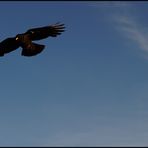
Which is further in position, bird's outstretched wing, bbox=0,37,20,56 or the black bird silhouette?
bird's outstretched wing, bbox=0,37,20,56

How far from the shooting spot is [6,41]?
61.1 ft

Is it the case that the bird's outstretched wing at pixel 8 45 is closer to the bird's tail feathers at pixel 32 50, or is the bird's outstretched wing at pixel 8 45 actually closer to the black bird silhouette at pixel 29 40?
the black bird silhouette at pixel 29 40

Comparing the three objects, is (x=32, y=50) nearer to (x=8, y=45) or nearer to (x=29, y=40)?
(x=29, y=40)

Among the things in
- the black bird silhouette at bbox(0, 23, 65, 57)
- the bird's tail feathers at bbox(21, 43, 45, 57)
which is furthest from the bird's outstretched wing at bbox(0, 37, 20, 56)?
the bird's tail feathers at bbox(21, 43, 45, 57)

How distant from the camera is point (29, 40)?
56.9 feet

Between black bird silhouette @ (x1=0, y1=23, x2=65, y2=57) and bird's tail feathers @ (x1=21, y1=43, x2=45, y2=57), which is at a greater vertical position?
black bird silhouette @ (x1=0, y1=23, x2=65, y2=57)

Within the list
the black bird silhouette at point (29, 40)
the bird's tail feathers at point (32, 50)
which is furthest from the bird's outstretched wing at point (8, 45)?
the bird's tail feathers at point (32, 50)

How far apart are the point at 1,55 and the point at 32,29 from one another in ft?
5.93

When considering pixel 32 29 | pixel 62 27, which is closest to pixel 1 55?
pixel 32 29

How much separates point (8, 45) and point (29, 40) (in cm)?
→ 157

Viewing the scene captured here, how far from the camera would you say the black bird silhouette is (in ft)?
54.4

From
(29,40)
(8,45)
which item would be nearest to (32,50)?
(29,40)

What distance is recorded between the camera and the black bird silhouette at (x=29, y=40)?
16.6 m

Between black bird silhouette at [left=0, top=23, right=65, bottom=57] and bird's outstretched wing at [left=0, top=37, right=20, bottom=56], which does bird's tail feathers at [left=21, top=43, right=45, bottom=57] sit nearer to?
black bird silhouette at [left=0, top=23, right=65, bottom=57]
